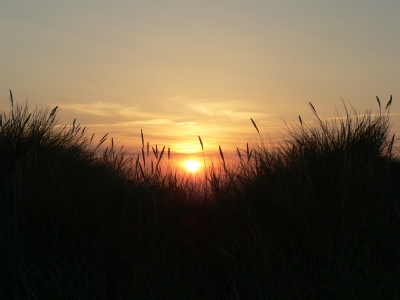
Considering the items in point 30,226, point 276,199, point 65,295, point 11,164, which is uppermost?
point 11,164

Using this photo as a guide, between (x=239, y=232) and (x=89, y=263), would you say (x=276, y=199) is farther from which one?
(x=89, y=263)

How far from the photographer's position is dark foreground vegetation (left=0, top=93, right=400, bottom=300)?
2.76 m

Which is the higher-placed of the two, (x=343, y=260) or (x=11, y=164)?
(x=11, y=164)

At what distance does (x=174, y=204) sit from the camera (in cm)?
395

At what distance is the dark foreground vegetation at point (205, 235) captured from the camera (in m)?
2.76

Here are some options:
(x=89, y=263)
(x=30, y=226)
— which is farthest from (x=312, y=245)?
(x=30, y=226)

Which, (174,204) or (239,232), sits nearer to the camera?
(239,232)

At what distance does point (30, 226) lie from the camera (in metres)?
3.26

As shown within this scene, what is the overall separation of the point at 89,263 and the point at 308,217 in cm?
153

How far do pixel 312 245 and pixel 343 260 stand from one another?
10.8 inches

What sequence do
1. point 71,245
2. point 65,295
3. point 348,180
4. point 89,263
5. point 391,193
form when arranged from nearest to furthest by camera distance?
1. point 65,295
2. point 89,263
3. point 71,245
4. point 348,180
5. point 391,193

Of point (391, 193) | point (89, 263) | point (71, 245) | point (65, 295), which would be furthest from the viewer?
point (391, 193)

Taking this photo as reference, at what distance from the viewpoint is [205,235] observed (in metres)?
3.54

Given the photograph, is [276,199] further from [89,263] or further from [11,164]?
[11,164]
